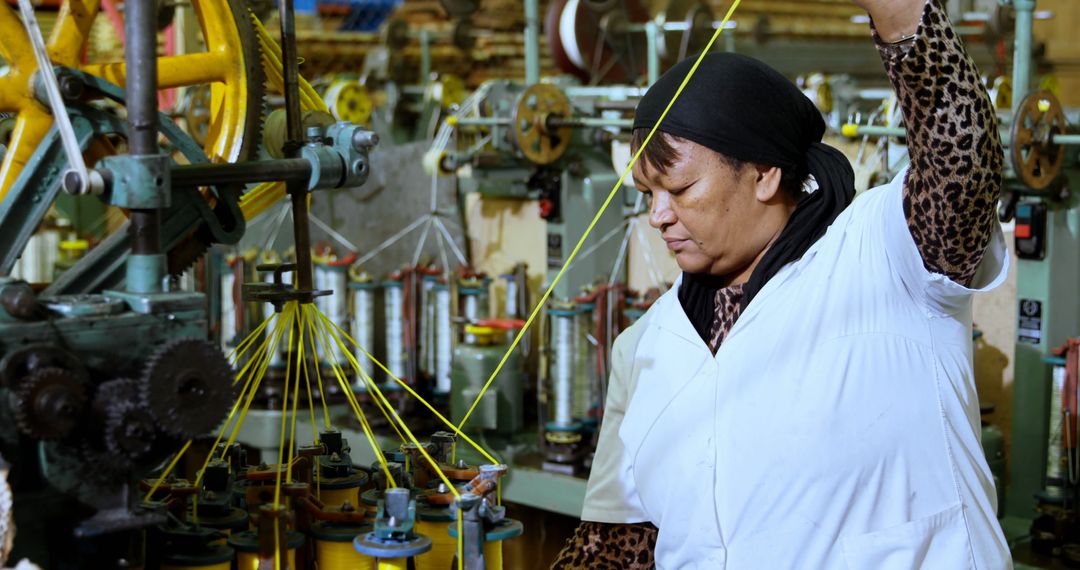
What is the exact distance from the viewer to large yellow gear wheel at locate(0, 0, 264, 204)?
5.62ft

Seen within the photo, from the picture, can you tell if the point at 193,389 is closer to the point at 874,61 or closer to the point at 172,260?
the point at 172,260

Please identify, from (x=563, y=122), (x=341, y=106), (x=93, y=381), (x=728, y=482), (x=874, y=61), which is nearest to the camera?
(x=93, y=381)

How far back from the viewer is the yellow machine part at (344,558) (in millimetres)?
1661

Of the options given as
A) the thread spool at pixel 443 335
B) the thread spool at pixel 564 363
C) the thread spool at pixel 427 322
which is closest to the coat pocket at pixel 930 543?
the thread spool at pixel 564 363

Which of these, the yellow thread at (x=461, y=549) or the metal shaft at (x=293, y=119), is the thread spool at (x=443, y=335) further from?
the yellow thread at (x=461, y=549)

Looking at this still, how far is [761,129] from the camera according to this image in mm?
1945

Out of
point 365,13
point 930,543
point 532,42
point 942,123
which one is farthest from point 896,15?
point 365,13

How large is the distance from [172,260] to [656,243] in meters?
3.89

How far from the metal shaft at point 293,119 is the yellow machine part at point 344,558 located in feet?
1.28

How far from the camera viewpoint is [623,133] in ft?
17.9

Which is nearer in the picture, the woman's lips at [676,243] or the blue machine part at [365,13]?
the woman's lips at [676,243]

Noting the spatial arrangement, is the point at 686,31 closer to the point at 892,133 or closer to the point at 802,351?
the point at 892,133

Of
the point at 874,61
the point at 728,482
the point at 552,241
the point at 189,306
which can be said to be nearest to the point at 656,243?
the point at 552,241

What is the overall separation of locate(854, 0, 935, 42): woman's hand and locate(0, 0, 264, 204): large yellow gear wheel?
35.5 inches
